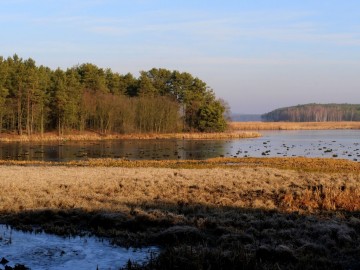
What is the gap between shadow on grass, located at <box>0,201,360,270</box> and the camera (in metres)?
8.70

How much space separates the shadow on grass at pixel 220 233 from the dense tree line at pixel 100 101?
227 feet

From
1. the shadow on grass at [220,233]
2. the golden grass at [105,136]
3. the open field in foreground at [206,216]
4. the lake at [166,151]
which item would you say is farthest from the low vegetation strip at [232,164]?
the golden grass at [105,136]

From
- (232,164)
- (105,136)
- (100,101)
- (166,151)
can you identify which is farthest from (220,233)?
(100,101)

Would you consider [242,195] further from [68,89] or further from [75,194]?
[68,89]

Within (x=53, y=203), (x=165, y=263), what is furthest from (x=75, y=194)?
(x=165, y=263)

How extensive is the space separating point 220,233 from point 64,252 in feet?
13.4

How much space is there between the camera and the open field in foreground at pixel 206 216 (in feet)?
29.8

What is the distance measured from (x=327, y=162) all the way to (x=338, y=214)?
25.0 meters

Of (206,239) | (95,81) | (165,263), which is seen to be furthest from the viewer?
(95,81)

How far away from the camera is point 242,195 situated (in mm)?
18250

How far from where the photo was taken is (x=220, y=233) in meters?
11.4

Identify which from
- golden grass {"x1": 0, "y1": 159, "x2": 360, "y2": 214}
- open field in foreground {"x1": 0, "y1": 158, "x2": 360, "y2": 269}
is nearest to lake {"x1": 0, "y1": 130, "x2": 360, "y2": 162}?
golden grass {"x1": 0, "y1": 159, "x2": 360, "y2": 214}

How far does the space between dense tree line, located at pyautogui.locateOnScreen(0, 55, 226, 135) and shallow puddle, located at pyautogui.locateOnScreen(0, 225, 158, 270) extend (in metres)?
71.1

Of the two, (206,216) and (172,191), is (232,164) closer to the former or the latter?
(172,191)
